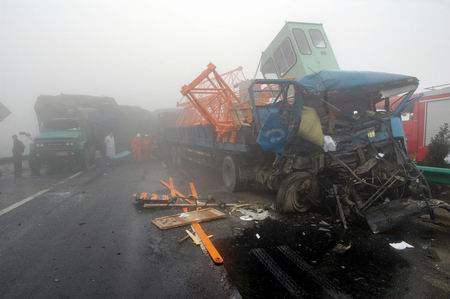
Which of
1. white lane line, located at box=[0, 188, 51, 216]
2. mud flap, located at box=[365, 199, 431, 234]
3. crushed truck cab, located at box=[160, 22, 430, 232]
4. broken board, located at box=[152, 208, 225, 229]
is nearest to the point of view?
mud flap, located at box=[365, 199, 431, 234]

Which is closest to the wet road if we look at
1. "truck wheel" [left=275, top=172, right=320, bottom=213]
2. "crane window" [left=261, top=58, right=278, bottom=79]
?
"truck wheel" [left=275, top=172, right=320, bottom=213]

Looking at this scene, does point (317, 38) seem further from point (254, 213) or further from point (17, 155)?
point (17, 155)

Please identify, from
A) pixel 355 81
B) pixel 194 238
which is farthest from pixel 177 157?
pixel 355 81

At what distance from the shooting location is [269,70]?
412 inches

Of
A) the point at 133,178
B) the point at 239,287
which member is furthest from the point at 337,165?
the point at 133,178

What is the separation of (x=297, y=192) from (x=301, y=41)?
4.93m

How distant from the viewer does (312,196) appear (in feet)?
19.8

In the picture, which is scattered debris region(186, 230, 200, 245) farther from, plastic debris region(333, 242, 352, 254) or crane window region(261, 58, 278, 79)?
crane window region(261, 58, 278, 79)

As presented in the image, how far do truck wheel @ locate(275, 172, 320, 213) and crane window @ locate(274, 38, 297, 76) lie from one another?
14.1 feet

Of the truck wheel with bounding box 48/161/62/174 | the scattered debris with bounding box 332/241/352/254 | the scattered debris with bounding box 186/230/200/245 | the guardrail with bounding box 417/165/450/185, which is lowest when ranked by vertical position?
the truck wheel with bounding box 48/161/62/174

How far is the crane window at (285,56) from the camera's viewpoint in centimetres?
906

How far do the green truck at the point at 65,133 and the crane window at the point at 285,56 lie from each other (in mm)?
8856

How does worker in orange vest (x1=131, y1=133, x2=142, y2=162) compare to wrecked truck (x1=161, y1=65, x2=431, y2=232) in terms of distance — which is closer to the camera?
wrecked truck (x1=161, y1=65, x2=431, y2=232)

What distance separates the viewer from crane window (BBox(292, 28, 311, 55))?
29.2ft
